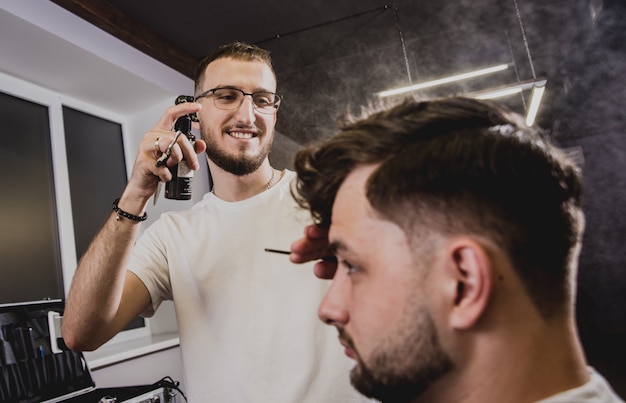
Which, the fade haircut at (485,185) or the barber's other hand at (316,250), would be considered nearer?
the fade haircut at (485,185)

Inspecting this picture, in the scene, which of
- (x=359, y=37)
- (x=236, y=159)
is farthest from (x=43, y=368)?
(x=359, y=37)

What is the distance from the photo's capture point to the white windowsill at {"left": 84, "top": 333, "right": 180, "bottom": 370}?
9.09 feet

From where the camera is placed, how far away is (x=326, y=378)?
1.25m

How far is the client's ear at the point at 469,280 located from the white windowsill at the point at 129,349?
258cm

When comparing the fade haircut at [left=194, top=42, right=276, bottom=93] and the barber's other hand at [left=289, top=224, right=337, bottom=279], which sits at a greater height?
the fade haircut at [left=194, top=42, right=276, bottom=93]

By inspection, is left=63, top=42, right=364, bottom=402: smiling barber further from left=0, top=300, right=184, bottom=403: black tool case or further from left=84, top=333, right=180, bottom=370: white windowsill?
left=84, top=333, right=180, bottom=370: white windowsill

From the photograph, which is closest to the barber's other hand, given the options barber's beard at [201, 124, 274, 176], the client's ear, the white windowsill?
the client's ear

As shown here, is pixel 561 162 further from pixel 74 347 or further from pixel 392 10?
pixel 392 10

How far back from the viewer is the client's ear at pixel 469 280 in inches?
24.8

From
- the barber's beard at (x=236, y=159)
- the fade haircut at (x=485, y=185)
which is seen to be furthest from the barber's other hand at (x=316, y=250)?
the barber's beard at (x=236, y=159)

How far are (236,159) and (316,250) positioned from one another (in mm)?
553

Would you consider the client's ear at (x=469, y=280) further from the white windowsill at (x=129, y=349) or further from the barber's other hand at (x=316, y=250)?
the white windowsill at (x=129, y=349)

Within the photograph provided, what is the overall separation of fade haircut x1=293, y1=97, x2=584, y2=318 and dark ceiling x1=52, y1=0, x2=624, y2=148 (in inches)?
103

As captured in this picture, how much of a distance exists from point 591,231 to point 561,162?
7.73m
